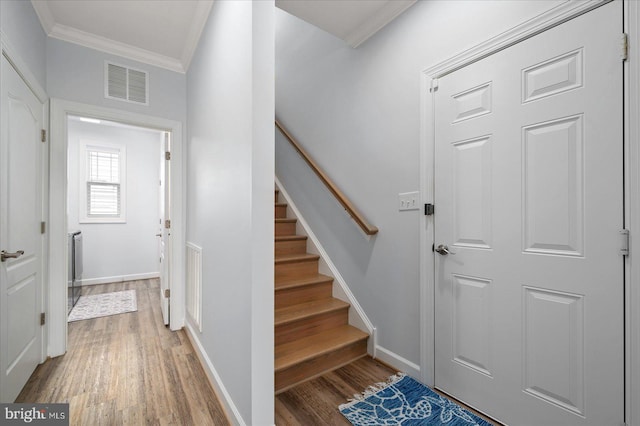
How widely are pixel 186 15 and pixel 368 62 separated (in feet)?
4.82

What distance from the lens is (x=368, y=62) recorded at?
7.38 ft

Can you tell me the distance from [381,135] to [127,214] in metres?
4.76

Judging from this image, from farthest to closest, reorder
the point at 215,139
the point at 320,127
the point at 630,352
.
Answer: the point at 320,127 < the point at 215,139 < the point at 630,352

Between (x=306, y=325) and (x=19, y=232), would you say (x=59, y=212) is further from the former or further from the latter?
(x=306, y=325)

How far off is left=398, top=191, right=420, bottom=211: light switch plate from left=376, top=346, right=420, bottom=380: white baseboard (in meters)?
1.06

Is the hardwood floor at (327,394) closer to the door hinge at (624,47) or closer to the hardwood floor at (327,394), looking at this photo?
the hardwood floor at (327,394)

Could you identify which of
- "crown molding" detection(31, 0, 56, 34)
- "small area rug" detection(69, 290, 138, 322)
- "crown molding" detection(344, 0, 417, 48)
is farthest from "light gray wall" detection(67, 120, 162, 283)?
"crown molding" detection(344, 0, 417, 48)

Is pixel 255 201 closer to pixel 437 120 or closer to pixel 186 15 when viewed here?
pixel 437 120

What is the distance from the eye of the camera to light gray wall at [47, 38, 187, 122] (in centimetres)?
233

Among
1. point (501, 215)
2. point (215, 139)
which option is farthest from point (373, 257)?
point (215, 139)

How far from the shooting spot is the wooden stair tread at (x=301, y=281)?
7.45 ft

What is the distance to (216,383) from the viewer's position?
1.74 meters

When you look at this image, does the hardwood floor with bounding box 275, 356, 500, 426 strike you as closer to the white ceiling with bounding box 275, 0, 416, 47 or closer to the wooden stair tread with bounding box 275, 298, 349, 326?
the wooden stair tread with bounding box 275, 298, 349, 326

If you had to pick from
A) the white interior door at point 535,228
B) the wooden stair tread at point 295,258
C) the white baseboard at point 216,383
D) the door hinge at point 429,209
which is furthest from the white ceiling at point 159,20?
the white baseboard at point 216,383
